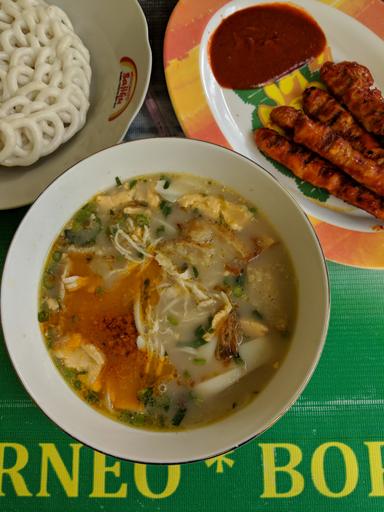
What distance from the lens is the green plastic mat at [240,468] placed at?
5.34 feet

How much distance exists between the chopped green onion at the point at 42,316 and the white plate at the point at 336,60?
0.95 m

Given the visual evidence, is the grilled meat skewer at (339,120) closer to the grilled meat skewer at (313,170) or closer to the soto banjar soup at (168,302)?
the grilled meat skewer at (313,170)

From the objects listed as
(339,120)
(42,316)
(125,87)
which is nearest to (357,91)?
(339,120)

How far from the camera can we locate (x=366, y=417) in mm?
1710

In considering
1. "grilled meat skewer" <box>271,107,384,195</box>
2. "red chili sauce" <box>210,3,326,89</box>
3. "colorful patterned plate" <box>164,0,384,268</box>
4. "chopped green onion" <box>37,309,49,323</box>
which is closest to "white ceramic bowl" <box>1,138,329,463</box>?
"chopped green onion" <box>37,309,49,323</box>

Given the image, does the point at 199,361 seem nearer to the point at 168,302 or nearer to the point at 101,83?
the point at 168,302

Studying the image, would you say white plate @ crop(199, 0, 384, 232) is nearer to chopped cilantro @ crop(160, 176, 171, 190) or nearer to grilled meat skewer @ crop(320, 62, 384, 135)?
grilled meat skewer @ crop(320, 62, 384, 135)

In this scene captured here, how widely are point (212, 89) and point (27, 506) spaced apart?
64.6 inches

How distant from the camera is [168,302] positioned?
153 centimetres

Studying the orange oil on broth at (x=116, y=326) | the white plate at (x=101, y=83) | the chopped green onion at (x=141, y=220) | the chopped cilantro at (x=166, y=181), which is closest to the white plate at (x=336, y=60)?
the white plate at (x=101, y=83)

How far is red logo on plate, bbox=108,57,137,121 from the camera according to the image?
68.3 inches

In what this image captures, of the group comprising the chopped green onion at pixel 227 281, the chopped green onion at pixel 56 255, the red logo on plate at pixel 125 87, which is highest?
the red logo on plate at pixel 125 87

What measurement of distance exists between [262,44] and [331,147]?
52 cm

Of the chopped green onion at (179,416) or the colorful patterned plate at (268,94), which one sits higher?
the colorful patterned plate at (268,94)
